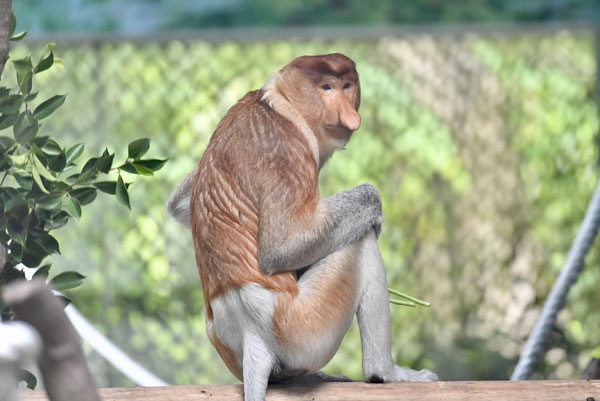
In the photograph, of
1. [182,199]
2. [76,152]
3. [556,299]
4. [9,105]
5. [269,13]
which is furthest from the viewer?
[269,13]

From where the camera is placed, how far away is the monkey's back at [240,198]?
1804mm

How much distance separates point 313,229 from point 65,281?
1.83ft

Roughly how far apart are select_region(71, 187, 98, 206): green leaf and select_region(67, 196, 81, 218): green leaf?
0.02m

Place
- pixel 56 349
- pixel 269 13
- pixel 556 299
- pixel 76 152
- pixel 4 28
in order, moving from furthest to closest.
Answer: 1. pixel 269 13
2. pixel 556 299
3. pixel 76 152
4. pixel 4 28
5. pixel 56 349

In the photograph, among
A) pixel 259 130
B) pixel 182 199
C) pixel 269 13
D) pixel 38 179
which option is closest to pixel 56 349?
pixel 38 179

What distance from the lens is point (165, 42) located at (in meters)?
3.87

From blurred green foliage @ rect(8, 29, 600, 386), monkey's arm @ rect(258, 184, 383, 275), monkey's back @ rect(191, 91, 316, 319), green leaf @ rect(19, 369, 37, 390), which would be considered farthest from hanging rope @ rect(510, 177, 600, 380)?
green leaf @ rect(19, 369, 37, 390)

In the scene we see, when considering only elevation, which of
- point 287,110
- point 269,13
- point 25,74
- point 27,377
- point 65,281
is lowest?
point 27,377

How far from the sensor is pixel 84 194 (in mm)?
1762

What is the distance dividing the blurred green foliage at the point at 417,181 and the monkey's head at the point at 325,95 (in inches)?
75.4

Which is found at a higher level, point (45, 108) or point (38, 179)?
point (45, 108)

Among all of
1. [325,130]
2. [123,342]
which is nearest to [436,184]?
[123,342]

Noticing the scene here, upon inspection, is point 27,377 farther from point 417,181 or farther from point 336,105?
point 417,181

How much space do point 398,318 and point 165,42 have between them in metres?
1.74
